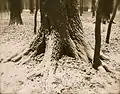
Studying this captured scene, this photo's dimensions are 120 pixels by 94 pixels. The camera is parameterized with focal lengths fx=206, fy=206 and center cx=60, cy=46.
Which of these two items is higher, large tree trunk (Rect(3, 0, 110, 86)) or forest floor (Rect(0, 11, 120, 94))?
large tree trunk (Rect(3, 0, 110, 86))

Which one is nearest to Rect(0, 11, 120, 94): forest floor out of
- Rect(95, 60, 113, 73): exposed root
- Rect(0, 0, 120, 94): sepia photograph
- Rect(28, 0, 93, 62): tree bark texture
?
Rect(0, 0, 120, 94): sepia photograph

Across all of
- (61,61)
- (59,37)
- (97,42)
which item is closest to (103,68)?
(97,42)

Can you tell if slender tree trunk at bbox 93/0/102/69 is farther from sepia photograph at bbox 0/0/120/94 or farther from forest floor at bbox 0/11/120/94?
→ forest floor at bbox 0/11/120/94

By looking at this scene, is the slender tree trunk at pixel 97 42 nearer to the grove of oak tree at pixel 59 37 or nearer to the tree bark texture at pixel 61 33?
the grove of oak tree at pixel 59 37

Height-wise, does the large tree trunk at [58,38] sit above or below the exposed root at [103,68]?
above

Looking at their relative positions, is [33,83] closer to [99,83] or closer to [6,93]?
[6,93]

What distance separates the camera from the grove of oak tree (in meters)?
5.10

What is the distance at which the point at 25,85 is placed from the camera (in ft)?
14.8

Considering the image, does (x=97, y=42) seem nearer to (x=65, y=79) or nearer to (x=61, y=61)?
(x=61, y=61)

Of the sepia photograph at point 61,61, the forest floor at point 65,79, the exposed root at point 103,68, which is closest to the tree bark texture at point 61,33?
the sepia photograph at point 61,61

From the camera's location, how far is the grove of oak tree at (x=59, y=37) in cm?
510

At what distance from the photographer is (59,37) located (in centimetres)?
514

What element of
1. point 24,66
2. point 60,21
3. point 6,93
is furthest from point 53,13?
point 6,93

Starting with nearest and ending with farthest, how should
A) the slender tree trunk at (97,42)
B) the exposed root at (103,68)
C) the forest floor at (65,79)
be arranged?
1. the forest floor at (65,79)
2. the slender tree trunk at (97,42)
3. the exposed root at (103,68)
